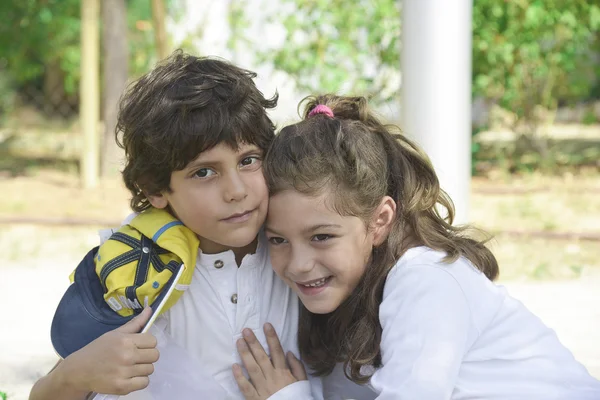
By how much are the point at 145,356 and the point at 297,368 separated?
51 cm

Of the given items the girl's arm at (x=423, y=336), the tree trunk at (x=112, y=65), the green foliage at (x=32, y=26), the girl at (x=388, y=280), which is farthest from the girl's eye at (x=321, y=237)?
the green foliage at (x=32, y=26)

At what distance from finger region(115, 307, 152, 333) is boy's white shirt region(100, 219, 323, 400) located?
208mm

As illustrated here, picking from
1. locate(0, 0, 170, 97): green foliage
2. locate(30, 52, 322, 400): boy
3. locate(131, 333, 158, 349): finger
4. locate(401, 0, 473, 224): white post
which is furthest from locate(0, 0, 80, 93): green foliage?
locate(131, 333, 158, 349): finger

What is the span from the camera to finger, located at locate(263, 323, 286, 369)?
2.39 m

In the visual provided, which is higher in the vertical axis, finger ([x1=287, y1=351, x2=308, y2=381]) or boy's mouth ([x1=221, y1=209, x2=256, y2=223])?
boy's mouth ([x1=221, y1=209, x2=256, y2=223])

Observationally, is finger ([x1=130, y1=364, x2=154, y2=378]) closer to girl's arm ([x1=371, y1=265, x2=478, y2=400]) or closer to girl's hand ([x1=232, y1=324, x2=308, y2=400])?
girl's hand ([x1=232, y1=324, x2=308, y2=400])

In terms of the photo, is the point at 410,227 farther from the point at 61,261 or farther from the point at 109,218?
the point at 109,218

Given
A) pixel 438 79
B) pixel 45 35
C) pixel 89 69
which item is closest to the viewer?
pixel 438 79

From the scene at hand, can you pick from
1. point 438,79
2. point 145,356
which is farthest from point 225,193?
point 438,79

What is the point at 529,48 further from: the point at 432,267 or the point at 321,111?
the point at 432,267

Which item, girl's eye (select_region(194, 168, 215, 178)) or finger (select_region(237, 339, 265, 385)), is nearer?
girl's eye (select_region(194, 168, 215, 178))

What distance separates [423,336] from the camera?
200 centimetres

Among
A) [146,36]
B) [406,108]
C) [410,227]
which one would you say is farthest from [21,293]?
[146,36]

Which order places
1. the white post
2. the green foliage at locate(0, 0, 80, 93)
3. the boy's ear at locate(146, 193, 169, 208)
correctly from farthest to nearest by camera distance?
1. the green foliage at locate(0, 0, 80, 93)
2. the white post
3. the boy's ear at locate(146, 193, 169, 208)
